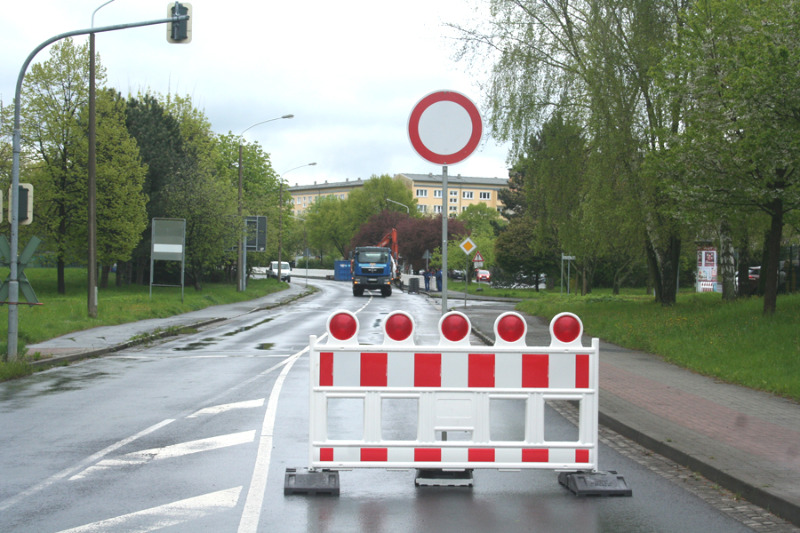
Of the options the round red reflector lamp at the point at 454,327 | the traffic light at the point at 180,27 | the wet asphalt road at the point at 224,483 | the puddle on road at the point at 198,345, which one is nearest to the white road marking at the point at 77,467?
the wet asphalt road at the point at 224,483

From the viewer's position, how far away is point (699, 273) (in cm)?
4259

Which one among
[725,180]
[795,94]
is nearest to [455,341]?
[795,94]

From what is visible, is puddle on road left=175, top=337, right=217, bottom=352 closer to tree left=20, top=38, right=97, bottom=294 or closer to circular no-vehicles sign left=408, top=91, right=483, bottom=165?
circular no-vehicles sign left=408, top=91, right=483, bottom=165

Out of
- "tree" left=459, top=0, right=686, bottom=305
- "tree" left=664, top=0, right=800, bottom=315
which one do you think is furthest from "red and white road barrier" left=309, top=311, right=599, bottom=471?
"tree" left=459, top=0, right=686, bottom=305

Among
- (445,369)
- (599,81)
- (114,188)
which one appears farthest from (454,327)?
(114,188)

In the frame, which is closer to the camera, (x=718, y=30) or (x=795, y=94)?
(x=795, y=94)

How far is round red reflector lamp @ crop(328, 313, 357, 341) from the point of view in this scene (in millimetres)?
5770

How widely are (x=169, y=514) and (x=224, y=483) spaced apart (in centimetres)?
87

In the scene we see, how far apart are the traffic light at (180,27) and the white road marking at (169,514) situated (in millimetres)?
11300

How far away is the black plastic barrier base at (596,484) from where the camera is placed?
233 inches

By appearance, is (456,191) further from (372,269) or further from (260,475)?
(260,475)

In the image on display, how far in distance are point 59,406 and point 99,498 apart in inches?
190

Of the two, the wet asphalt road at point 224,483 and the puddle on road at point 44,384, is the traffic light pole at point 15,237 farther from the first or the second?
the wet asphalt road at point 224,483

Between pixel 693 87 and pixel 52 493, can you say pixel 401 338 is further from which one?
pixel 693 87
